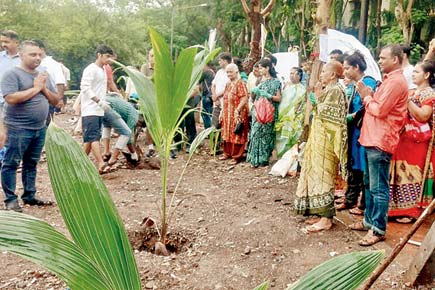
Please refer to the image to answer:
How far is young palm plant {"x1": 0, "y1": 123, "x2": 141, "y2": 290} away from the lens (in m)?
0.91

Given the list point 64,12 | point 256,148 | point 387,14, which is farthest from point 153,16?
point 256,148

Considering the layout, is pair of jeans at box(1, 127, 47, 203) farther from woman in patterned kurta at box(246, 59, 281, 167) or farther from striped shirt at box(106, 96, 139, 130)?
woman in patterned kurta at box(246, 59, 281, 167)

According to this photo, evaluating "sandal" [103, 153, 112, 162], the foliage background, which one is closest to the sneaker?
"sandal" [103, 153, 112, 162]

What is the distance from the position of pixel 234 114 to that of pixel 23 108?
316 cm

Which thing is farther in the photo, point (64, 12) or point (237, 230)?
point (64, 12)

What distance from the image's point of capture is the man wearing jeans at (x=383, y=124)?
2.94 meters

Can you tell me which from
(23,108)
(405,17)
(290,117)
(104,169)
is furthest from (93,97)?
(405,17)

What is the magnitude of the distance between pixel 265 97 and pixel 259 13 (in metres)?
3.30

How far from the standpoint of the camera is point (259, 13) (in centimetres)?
820

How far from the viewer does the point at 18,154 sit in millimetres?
3812

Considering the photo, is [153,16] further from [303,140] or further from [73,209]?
[73,209]

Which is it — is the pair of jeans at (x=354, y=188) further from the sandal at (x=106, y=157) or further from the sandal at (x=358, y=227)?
the sandal at (x=106, y=157)

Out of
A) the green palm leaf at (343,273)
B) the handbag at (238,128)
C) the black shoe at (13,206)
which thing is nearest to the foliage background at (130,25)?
the handbag at (238,128)

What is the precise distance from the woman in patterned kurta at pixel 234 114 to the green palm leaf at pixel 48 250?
516cm
